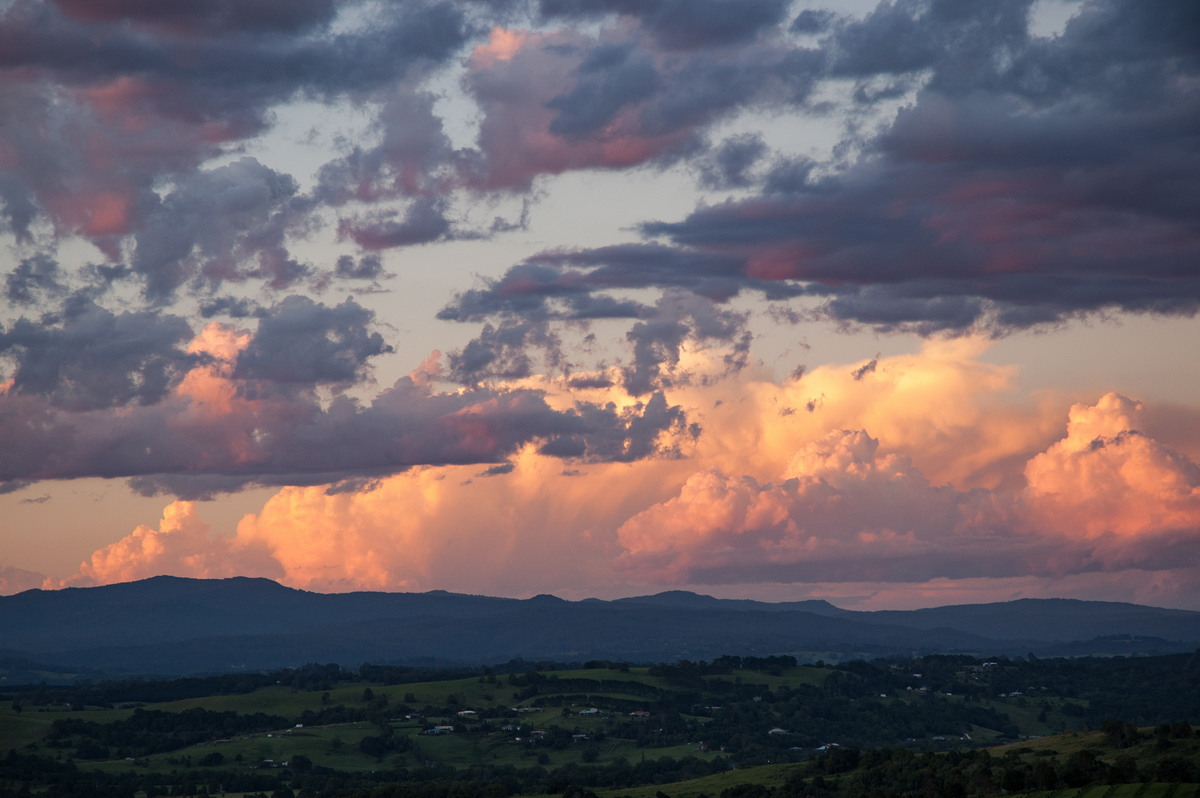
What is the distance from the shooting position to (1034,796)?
198250mm

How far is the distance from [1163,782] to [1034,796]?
17.4m

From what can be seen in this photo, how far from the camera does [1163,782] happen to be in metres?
195
